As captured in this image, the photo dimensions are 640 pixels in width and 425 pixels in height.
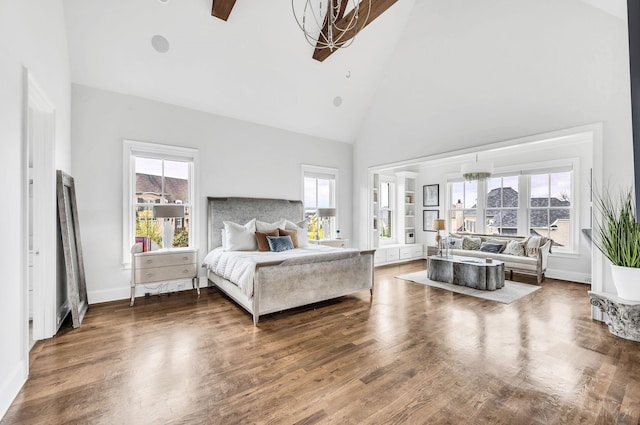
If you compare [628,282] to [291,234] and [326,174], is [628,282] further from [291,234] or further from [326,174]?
[326,174]

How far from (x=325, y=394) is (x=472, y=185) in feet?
21.3

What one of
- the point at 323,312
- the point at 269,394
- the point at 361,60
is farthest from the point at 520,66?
the point at 269,394

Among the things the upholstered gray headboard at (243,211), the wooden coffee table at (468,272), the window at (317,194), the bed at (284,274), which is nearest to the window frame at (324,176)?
the window at (317,194)

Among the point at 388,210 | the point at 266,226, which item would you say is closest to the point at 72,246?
the point at 266,226

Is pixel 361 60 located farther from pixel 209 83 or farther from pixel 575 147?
pixel 575 147

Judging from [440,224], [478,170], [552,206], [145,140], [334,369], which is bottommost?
[334,369]

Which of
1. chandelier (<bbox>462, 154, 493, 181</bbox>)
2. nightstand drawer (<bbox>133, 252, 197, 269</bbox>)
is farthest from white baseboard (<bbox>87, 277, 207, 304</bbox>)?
chandelier (<bbox>462, 154, 493, 181</bbox>)

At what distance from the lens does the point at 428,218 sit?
785cm

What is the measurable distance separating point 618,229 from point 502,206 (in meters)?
3.67

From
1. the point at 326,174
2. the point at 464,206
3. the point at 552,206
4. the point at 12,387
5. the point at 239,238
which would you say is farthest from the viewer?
the point at 464,206

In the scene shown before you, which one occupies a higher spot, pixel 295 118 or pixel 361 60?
pixel 361 60

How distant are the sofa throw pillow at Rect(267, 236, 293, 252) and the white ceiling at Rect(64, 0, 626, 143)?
2251 mm

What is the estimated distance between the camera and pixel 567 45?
11.2 feet

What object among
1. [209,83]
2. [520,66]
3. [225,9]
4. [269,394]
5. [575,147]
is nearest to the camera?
[269,394]
